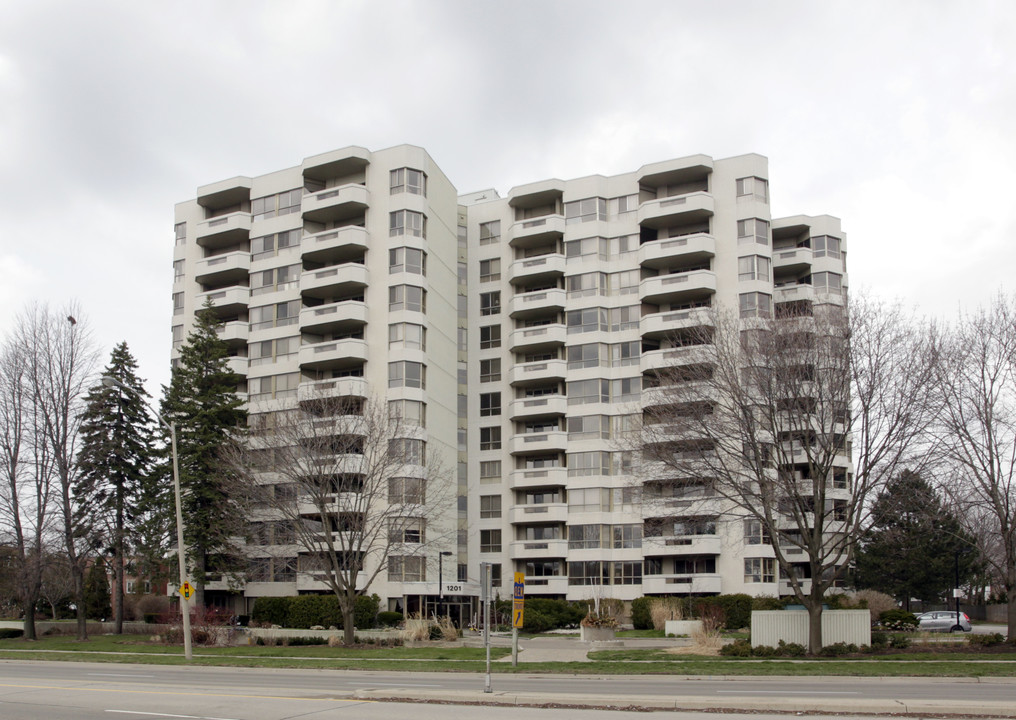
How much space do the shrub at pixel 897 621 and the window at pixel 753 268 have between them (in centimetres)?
2349

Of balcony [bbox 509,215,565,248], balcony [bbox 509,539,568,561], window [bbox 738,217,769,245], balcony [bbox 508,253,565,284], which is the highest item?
balcony [bbox 509,215,565,248]

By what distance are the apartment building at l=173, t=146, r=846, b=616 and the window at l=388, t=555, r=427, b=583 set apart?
8.0 inches

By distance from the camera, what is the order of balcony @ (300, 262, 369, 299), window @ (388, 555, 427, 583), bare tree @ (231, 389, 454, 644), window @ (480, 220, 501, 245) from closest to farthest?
bare tree @ (231, 389, 454, 644) → window @ (388, 555, 427, 583) → balcony @ (300, 262, 369, 299) → window @ (480, 220, 501, 245)

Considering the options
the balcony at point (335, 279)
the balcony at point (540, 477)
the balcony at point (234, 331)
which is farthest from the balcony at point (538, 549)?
the balcony at point (234, 331)

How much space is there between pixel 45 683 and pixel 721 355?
24.4 meters

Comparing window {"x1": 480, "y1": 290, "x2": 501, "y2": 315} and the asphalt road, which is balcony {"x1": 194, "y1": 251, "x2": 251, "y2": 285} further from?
the asphalt road

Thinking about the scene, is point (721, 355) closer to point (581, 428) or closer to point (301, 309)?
point (581, 428)

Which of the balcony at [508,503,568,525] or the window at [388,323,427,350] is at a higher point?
the window at [388,323,427,350]

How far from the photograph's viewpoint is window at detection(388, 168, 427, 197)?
63.8 meters

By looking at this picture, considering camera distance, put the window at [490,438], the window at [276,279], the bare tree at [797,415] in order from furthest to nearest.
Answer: the window at [490,438]
the window at [276,279]
the bare tree at [797,415]

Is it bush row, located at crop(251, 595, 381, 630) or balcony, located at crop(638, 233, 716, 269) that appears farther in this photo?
balcony, located at crop(638, 233, 716, 269)

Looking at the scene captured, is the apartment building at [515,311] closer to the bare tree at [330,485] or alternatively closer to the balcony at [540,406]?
the balcony at [540,406]

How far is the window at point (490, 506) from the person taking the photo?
6769 cm

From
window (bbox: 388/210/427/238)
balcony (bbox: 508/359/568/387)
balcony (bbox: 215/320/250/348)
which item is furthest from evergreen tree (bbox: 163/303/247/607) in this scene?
balcony (bbox: 508/359/568/387)
